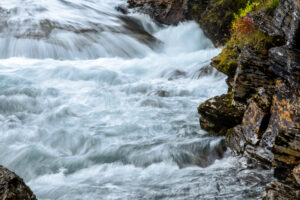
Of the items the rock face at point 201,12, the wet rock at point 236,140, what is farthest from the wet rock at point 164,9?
the wet rock at point 236,140

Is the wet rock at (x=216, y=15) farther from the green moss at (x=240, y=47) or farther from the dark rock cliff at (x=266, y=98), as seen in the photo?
the dark rock cliff at (x=266, y=98)

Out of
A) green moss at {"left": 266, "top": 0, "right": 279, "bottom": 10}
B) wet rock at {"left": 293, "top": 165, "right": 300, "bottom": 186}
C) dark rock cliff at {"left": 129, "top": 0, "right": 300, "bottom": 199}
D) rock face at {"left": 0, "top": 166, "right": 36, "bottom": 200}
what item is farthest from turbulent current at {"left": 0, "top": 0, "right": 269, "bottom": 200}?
green moss at {"left": 266, "top": 0, "right": 279, "bottom": 10}

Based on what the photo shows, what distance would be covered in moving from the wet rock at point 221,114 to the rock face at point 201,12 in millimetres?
3865

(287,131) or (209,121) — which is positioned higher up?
(287,131)

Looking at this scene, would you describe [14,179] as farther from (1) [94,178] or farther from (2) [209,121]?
(2) [209,121]

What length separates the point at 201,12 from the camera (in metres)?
14.3

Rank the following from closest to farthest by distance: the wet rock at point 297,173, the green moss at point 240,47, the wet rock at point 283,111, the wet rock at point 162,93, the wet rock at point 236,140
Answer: the wet rock at point 297,173 → the wet rock at point 283,111 → the green moss at point 240,47 → the wet rock at point 236,140 → the wet rock at point 162,93

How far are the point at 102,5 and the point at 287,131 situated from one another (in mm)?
16626

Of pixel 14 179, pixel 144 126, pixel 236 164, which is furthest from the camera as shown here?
pixel 144 126

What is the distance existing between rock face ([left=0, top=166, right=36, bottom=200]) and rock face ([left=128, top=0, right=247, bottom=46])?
25.4 ft

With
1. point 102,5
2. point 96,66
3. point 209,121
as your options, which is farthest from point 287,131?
point 102,5

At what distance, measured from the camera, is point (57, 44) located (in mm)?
13188

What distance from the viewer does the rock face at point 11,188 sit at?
288cm

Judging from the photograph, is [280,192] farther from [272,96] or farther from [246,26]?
[246,26]
